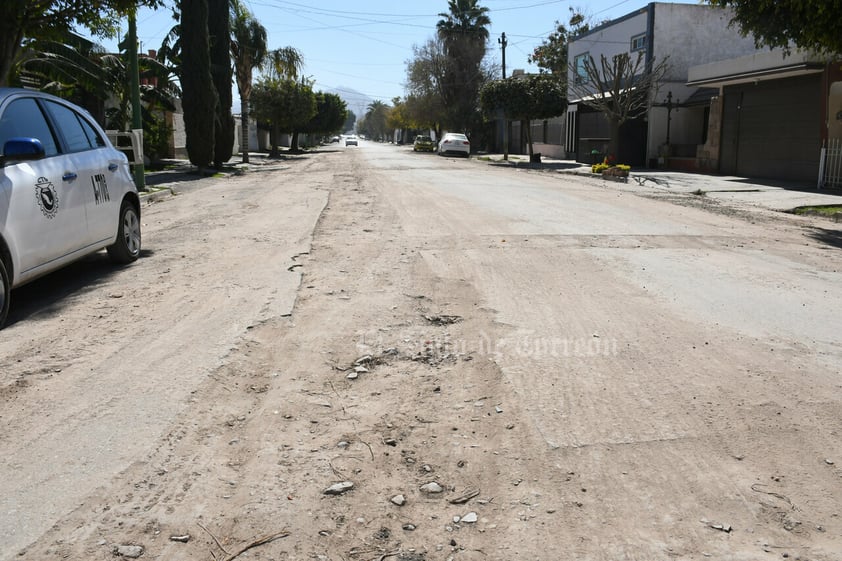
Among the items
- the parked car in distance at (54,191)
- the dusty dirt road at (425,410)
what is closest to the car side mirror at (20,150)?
the parked car in distance at (54,191)

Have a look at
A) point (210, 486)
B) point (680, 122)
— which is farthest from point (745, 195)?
point (210, 486)

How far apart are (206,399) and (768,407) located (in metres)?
3.21

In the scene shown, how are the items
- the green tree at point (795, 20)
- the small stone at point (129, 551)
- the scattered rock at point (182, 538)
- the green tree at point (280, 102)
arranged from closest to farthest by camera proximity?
1. the small stone at point (129, 551)
2. the scattered rock at point (182, 538)
3. the green tree at point (795, 20)
4. the green tree at point (280, 102)

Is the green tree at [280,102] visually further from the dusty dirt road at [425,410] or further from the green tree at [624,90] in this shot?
the dusty dirt road at [425,410]

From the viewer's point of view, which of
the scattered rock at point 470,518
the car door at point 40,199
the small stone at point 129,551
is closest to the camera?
the small stone at point 129,551

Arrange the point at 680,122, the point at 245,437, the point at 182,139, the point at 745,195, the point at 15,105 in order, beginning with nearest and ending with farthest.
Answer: the point at 245,437 → the point at 15,105 → the point at 745,195 → the point at 680,122 → the point at 182,139

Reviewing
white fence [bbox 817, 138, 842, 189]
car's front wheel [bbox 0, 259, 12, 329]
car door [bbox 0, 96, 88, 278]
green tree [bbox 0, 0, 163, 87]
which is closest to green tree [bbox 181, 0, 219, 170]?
green tree [bbox 0, 0, 163, 87]

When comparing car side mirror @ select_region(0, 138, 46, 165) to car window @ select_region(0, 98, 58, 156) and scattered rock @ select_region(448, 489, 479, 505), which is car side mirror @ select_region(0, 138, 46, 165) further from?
scattered rock @ select_region(448, 489, 479, 505)

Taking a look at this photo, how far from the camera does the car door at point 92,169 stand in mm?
7031

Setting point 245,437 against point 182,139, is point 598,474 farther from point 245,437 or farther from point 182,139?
point 182,139

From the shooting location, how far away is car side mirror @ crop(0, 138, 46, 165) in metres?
5.70

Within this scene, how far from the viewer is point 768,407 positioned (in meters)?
4.12

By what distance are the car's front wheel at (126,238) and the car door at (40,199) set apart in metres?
1.00

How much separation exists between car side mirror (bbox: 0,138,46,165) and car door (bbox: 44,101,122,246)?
36.6 inches
